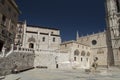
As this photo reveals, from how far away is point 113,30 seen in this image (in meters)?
44.5

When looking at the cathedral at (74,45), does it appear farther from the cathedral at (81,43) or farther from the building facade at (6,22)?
the building facade at (6,22)

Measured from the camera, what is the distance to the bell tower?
42.7 metres

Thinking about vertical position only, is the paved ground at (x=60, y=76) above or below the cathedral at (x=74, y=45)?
below

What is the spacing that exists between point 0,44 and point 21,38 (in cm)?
1776

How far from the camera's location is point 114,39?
4353 cm

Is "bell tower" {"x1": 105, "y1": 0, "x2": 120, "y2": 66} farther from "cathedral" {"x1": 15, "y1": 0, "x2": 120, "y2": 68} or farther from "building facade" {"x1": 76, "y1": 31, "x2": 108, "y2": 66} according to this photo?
"building facade" {"x1": 76, "y1": 31, "x2": 108, "y2": 66}

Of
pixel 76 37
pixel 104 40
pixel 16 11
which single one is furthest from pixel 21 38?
pixel 104 40

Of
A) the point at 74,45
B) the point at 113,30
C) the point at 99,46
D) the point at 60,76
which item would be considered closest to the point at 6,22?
the point at 60,76

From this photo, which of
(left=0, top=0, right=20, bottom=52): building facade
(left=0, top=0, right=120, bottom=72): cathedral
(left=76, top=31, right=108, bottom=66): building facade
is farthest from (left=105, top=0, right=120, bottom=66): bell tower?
(left=0, top=0, right=20, bottom=52): building facade

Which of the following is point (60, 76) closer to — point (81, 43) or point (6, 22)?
point (6, 22)

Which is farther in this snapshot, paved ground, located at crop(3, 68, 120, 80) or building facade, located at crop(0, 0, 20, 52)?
building facade, located at crop(0, 0, 20, 52)

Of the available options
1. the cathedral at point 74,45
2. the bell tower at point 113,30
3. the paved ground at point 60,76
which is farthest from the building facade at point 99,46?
the paved ground at point 60,76

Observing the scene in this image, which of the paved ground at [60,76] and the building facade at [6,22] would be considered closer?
the paved ground at [60,76]

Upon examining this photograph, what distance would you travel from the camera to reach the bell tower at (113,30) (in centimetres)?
4269
